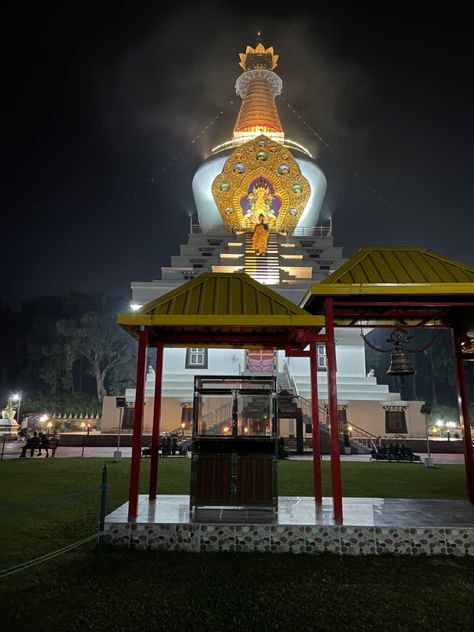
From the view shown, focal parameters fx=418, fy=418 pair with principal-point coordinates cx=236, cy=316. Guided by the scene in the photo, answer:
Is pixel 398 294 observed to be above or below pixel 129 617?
above

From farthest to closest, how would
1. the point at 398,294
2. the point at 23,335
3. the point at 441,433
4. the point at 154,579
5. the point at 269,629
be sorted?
1. the point at 23,335
2. the point at 441,433
3. the point at 398,294
4. the point at 154,579
5. the point at 269,629

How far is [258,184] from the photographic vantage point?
36094mm

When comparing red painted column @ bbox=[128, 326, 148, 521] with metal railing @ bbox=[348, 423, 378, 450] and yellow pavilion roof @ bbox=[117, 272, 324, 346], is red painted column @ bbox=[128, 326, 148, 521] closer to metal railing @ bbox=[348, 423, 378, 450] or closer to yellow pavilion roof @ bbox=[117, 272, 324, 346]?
yellow pavilion roof @ bbox=[117, 272, 324, 346]

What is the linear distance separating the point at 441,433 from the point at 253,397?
2998 centimetres

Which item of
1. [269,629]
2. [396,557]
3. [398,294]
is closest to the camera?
[269,629]

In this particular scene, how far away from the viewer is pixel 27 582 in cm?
481

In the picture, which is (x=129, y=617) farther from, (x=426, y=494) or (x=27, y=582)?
(x=426, y=494)

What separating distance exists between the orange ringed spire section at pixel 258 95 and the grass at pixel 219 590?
42.7m

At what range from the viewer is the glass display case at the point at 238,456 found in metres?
6.66

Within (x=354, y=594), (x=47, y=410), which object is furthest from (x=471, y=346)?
(x=47, y=410)

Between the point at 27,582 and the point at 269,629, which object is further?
the point at 27,582

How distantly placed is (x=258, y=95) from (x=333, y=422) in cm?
4584

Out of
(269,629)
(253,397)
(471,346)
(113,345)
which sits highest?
(113,345)

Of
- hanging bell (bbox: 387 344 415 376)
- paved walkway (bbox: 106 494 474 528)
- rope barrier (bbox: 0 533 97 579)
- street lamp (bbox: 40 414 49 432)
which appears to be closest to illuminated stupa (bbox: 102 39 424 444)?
street lamp (bbox: 40 414 49 432)
